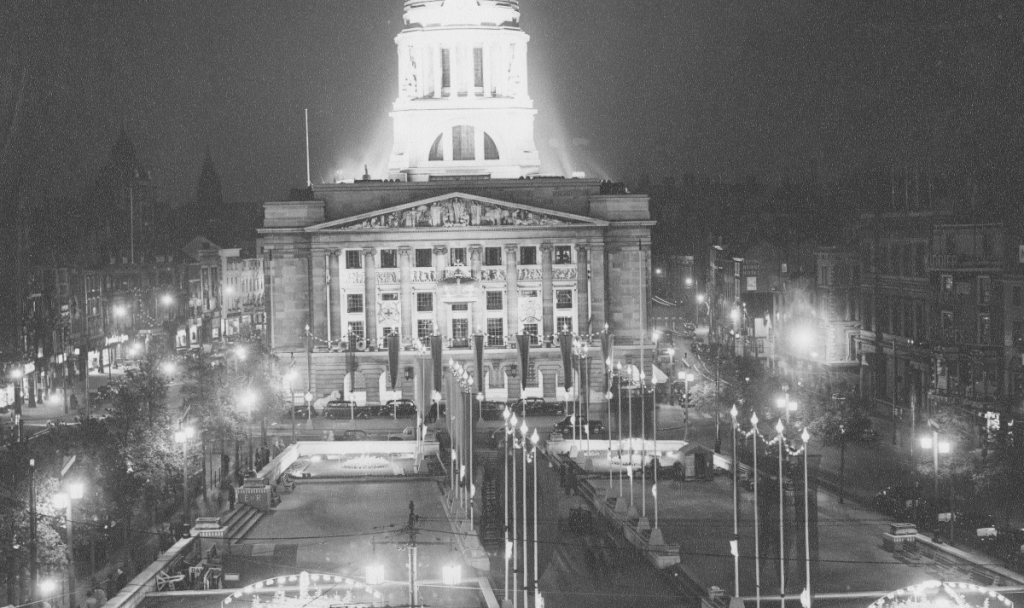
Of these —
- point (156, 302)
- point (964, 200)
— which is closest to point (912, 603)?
point (964, 200)

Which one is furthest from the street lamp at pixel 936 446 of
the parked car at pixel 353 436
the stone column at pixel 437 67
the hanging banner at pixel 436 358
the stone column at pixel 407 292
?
the stone column at pixel 437 67

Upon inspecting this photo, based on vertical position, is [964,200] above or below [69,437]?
above

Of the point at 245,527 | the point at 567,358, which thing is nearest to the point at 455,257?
the point at 567,358

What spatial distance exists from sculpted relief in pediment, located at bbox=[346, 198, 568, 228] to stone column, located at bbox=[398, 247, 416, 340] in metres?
1.82

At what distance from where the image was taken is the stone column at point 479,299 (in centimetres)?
9900

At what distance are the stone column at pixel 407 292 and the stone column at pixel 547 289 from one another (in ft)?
26.2

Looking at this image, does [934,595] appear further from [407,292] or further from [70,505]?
[407,292]

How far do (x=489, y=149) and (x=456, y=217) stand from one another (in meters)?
15.5

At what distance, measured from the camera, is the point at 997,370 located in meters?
71.6

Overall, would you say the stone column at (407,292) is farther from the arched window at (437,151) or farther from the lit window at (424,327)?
the arched window at (437,151)

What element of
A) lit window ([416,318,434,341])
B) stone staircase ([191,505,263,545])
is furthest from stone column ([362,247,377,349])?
stone staircase ([191,505,263,545])

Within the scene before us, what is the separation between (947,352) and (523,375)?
69.2 ft

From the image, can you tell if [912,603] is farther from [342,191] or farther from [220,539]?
[342,191]

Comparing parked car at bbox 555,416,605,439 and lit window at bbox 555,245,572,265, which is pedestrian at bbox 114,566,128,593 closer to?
parked car at bbox 555,416,605,439
